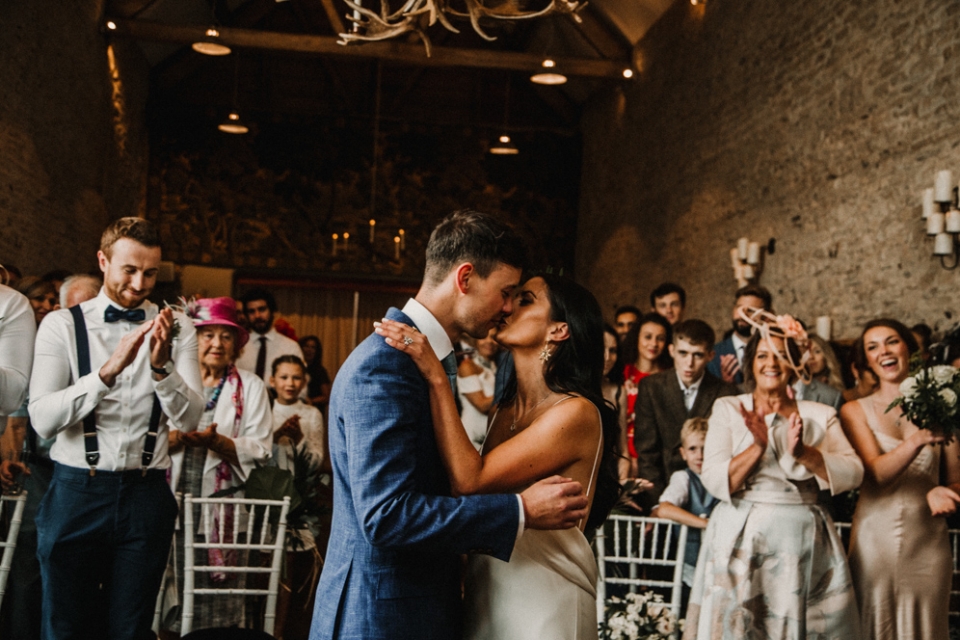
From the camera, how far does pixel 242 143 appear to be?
1417cm

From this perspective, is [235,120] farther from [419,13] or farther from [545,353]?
[545,353]

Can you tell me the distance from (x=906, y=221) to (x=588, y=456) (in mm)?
5193

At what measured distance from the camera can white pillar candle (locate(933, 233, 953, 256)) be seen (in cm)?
580

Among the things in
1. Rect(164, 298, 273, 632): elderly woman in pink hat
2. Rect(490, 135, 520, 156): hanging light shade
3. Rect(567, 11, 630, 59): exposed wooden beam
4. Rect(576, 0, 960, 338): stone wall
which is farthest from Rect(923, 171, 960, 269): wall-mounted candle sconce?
Rect(490, 135, 520, 156): hanging light shade

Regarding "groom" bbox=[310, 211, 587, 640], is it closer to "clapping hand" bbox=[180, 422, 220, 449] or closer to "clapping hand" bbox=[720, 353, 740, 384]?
"clapping hand" bbox=[180, 422, 220, 449]

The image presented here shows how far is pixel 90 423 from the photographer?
280 cm

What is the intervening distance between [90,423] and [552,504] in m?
1.64

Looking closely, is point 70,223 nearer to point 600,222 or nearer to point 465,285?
point 600,222

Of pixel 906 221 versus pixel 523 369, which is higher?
pixel 906 221

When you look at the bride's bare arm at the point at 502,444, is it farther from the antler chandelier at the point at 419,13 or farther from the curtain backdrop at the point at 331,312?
the curtain backdrop at the point at 331,312

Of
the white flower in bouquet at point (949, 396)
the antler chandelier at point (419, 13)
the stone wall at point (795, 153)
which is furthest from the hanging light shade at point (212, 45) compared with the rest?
the white flower in bouquet at point (949, 396)

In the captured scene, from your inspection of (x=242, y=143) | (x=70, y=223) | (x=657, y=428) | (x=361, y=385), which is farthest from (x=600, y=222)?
(x=361, y=385)

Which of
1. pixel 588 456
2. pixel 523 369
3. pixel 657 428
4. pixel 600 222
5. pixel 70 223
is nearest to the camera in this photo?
pixel 588 456

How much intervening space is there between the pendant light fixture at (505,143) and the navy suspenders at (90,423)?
11438mm
